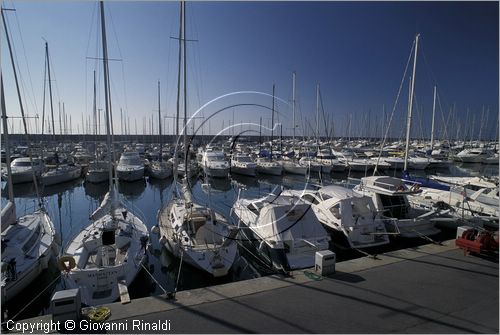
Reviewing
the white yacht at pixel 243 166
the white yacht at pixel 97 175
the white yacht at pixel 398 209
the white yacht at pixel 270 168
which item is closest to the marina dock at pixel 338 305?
the white yacht at pixel 398 209

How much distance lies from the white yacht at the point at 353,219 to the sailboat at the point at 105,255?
9401 mm

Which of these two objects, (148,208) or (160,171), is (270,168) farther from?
(148,208)

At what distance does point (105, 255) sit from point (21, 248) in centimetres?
345

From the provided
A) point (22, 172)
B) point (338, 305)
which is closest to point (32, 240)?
point (338, 305)

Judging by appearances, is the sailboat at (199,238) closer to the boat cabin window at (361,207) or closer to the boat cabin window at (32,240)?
the boat cabin window at (32,240)

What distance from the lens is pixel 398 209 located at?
16984 mm

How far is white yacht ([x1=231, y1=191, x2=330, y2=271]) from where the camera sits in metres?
12.2

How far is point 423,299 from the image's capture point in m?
7.93

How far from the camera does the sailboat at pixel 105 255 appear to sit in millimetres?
9909

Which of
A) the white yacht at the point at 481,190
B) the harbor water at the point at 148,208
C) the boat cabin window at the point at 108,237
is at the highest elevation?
the white yacht at the point at 481,190

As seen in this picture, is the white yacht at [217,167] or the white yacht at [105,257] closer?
the white yacht at [105,257]

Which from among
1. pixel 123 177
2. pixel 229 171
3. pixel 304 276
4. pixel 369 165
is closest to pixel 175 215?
pixel 304 276

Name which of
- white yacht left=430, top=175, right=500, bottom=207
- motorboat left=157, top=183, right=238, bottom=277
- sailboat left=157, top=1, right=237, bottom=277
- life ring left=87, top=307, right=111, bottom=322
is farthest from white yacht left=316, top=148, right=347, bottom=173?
life ring left=87, top=307, right=111, bottom=322

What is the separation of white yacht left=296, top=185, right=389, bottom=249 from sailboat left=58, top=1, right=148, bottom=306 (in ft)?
30.8
